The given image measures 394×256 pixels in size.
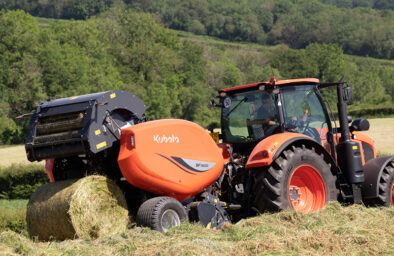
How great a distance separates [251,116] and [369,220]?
248cm

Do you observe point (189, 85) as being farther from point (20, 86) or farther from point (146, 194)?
point (146, 194)

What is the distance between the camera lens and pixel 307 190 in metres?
8.02

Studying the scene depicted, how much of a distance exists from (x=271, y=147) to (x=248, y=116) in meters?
1.18

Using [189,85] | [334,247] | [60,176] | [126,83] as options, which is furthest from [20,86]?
[334,247]

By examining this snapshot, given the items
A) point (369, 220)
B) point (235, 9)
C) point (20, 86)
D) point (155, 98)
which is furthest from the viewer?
point (235, 9)

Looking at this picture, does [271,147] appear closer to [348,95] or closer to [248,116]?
[248,116]

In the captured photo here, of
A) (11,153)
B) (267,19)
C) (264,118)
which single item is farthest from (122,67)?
(267,19)

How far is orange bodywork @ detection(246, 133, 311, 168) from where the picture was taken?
7.26m

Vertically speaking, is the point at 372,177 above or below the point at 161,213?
below

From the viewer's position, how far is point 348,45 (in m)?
127

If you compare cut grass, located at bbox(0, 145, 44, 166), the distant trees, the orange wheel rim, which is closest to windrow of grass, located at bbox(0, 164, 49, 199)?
the orange wheel rim

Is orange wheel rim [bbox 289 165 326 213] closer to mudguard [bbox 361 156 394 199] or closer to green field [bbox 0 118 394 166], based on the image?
mudguard [bbox 361 156 394 199]

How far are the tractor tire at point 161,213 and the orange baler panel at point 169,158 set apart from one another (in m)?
0.26

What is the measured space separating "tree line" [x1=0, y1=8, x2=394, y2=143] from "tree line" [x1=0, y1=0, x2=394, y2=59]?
1335 inches
